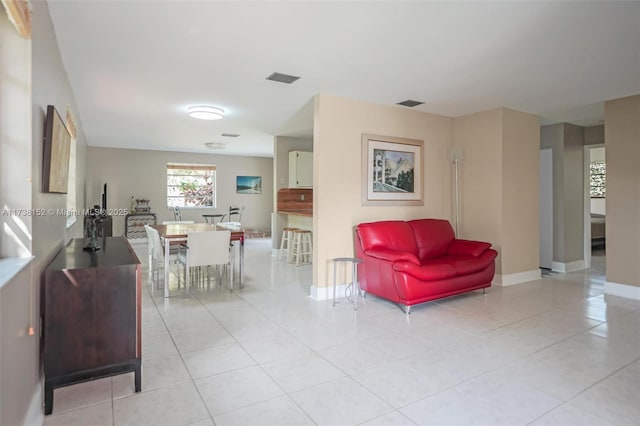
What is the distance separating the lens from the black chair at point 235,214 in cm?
1054

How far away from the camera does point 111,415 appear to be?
1954 millimetres

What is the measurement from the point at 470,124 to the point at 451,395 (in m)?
4.21

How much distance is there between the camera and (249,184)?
1098cm

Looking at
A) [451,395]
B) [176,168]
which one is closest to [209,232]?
[451,395]

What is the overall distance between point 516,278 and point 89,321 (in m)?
5.10

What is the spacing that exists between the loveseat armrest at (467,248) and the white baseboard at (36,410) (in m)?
4.16

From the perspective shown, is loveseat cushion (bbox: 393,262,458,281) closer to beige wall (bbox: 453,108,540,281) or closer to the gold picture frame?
beige wall (bbox: 453,108,540,281)

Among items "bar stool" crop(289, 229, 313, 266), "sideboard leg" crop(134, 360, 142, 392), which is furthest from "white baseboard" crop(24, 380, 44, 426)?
"bar stool" crop(289, 229, 313, 266)

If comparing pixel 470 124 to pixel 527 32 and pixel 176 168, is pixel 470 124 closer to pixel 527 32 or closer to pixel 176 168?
pixel 527 32

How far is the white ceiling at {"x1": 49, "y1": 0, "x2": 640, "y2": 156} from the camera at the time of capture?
2.47 meters

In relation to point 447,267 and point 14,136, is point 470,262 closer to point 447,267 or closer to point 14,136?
point 447,267

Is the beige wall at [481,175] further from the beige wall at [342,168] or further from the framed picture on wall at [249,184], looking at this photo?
the framed picture on wall at [249,184]

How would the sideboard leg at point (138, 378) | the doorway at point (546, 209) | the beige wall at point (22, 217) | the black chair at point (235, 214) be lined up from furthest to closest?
the black chair at point (235, 214)
the doorway at point (546, 209)
the sideboard leg at point (138, 378)
the beige wall at point (22, 217)

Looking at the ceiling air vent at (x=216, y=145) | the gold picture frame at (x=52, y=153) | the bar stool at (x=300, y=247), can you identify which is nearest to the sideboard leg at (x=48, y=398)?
the gold picture frame at (x=52, y=153)
